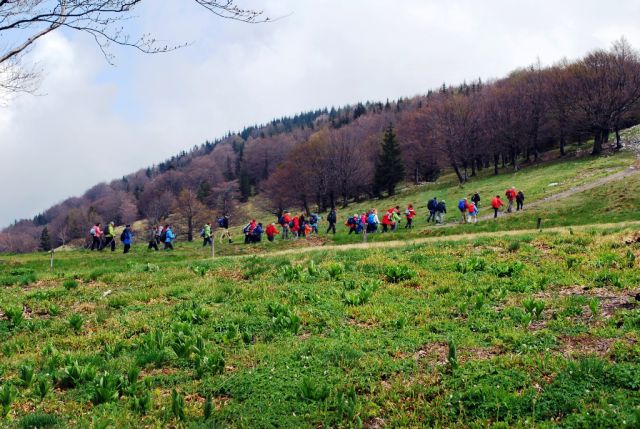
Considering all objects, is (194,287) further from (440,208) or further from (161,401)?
(440,208)

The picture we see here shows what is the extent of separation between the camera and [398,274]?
12.0 metres

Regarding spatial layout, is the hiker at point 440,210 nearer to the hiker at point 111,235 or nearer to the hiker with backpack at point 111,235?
the hiker at point 111,235

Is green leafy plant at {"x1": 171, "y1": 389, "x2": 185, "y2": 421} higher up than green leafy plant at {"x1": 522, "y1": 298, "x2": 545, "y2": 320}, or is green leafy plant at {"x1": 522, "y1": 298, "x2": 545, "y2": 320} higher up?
green leafy plant at {"x1": 171, "y1": 389, "x2": 185, "y2": 421}

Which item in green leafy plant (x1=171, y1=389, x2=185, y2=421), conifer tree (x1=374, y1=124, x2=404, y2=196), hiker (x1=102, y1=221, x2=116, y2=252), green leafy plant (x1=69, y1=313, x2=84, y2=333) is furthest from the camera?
conifer tree (x1=374, y1=124, x2=404, y2=196)

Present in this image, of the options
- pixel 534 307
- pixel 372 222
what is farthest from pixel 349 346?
pixel 372 222

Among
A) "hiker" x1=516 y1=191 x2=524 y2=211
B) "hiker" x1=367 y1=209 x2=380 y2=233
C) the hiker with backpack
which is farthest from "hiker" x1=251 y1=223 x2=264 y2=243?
"hiker" x1=516 y1=191 x2=524 y2=211

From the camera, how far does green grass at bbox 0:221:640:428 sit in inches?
242

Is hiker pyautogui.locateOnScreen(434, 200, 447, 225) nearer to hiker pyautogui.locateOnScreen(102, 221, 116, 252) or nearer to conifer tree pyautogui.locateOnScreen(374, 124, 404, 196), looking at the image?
hiker pyautogui.locateOnScreen(102, 221, 116, 252)

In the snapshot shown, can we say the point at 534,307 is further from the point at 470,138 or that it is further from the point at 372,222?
the point at 470,138

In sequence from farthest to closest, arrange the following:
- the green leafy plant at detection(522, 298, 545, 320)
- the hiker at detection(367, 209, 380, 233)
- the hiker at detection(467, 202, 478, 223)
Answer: the hiker at detection(467, 202, 478, 223) → the hiker at detection(367, 209, 380, 233) → the green leafy plant at detection(522, 298, 545, 320)

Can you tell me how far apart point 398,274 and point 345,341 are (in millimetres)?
4066

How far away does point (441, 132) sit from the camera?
72.6 meters

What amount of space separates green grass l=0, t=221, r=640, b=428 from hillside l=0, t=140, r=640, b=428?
3 centimetres

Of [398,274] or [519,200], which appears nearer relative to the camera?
[398,274]
